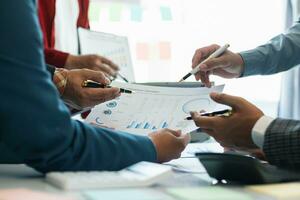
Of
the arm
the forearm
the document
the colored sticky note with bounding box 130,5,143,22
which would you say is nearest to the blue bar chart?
the document

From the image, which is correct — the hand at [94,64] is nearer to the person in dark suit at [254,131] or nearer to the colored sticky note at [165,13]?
the person in dark suit at [254,131]

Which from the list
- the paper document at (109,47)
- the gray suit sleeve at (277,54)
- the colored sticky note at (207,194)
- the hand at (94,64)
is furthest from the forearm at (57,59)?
the colored sticky note at (207,194)

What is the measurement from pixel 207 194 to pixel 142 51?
1613mm

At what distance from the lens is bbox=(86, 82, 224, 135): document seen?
1071 millimetres

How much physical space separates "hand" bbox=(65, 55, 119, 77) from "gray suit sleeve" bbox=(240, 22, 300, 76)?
444 mm

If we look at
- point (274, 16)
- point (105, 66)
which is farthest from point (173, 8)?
point (105, 66)

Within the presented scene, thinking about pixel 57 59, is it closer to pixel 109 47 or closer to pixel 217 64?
pixel 109 47

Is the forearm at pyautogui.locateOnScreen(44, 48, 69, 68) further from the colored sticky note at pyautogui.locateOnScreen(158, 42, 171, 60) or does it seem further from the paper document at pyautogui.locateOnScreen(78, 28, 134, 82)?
the colored sticky note at pyautogui.locateOnScreen(158, 42, 171, 60)

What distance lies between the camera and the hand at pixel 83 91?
41.9 inches

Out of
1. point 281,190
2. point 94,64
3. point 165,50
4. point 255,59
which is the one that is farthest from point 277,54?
point 281,190

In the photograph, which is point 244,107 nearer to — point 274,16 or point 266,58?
point 266,58

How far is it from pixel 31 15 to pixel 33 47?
0.16 feet

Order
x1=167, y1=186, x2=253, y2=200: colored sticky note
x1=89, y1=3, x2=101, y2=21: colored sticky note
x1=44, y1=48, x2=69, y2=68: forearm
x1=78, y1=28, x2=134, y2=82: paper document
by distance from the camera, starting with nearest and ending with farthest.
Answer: x1=167, y1=186, x2=253, y2=200: colored sticky note → x1=44, y1=48, x2=69, y2=68: forearm → x1=78, y1=28, x2=134, y2=82: paper document → x1=89, y1=3, x2=101, y2=21: colored sticky note

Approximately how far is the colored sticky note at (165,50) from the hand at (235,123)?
133 centimetres
